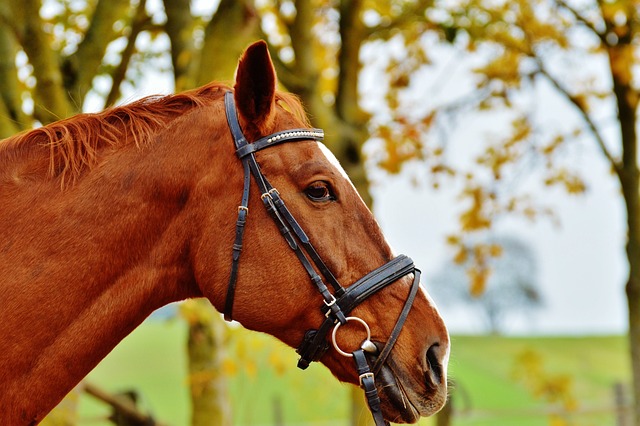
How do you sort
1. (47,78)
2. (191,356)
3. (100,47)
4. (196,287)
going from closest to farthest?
(196,287)
(47,78)
(100,47)
(191,356)

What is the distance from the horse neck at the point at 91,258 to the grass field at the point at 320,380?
15.8 feet

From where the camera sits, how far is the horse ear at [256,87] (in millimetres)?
2855

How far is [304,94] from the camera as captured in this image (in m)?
7.81

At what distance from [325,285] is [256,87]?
782mm

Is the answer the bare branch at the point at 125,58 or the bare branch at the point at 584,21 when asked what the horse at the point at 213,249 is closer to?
the bare branch at the point at 125,58

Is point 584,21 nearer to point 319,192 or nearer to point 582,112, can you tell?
point 582,112

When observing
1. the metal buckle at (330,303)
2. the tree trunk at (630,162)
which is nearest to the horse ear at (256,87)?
the metal buckle at (330,303)

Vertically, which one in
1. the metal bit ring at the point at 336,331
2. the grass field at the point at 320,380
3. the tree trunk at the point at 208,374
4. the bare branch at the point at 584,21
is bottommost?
the grass field at the point at 320,380

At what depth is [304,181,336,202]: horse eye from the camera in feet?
9.55

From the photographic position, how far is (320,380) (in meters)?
8.91

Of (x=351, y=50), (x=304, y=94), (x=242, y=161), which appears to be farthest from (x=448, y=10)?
(x=242, y=161)

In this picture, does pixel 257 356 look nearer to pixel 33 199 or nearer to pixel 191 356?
pixel 191 356

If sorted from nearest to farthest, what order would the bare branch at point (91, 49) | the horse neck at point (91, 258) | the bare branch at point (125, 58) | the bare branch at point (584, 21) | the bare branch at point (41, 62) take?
the horse neck at point (91, 258)
the bare branch at point (41, 62)
the bare branch at point (91, 49)
the bare branch at point (125, 58)
the bare branch at point (584, 21)

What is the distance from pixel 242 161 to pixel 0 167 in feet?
2.89
